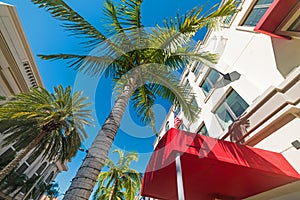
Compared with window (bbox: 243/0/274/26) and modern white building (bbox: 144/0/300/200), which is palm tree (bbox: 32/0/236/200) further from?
window (bbox: 243/0/274/26)

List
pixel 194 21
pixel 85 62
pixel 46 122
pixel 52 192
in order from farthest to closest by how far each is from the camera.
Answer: pixel 52 192 → pixel 46 122 → pixel 194 21 → pixel 85 62

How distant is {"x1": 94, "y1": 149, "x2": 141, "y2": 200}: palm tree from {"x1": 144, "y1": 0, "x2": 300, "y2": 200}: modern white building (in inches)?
407

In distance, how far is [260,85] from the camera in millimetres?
5906

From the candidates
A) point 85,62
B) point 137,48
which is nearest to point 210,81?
point 137,48

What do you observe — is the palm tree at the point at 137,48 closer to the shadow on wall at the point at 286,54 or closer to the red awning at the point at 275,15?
the red awning at the point at 275,15

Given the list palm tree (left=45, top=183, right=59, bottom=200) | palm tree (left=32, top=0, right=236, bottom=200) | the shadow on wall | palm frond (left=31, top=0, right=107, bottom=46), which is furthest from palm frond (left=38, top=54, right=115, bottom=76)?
palm tree (left=45, top=183, right=59, bottom=200)

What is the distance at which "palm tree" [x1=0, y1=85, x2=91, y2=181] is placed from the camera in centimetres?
992

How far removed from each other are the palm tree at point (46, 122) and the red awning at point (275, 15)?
10945mm

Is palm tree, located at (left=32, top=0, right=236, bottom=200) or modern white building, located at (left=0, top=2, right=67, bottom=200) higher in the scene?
modern white building, located at (left=0, top=2, right=67, bottom=200)

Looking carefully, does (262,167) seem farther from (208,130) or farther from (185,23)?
(208,130)

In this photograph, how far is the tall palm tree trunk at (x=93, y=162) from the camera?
9.25 feet

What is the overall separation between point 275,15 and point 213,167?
485cm

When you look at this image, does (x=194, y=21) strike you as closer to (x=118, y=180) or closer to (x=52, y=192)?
(x=118, y=180)

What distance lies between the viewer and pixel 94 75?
224 inches
